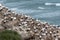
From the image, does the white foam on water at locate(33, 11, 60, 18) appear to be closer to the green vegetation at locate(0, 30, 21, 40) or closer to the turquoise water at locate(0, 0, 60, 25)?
the turquoise water at locate(0, 0, 60, 25)

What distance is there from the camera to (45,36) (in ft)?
28.6

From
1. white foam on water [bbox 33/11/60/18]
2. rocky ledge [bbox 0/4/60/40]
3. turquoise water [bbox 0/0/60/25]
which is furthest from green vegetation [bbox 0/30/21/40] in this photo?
white foam on water [bbox 33/11/60/18]

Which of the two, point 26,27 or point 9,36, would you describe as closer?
point 9,36

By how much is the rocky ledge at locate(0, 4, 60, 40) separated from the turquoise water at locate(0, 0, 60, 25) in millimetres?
5815

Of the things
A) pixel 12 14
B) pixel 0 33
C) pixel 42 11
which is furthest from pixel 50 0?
pixel 0 33

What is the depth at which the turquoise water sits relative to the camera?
1596cm

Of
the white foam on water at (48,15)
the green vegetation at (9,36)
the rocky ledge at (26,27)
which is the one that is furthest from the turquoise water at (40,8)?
the green vegetation at (9,36)

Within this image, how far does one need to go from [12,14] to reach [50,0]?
1134cm

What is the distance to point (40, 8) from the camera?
718 inches

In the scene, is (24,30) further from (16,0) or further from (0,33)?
(16,0)

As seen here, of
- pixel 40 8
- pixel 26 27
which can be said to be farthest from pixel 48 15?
pixel 26 27

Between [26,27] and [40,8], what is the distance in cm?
952

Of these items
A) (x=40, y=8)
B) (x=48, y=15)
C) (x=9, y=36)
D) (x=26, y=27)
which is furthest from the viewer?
(x=40, y=8)

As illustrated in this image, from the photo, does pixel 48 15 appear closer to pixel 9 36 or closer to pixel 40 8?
pixel 40 8
